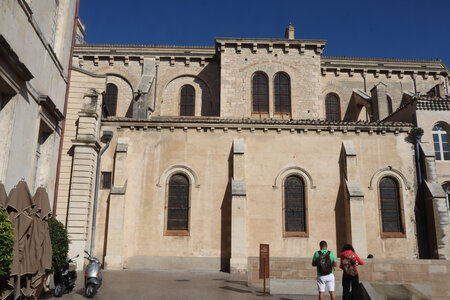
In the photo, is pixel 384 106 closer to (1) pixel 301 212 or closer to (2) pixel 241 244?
(1) pixel 301 212

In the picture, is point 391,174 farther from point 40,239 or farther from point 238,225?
point 40,239

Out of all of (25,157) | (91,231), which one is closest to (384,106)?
(91,231)

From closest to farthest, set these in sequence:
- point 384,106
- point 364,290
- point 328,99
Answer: point 364,290 → point 384,106 → point 328,99

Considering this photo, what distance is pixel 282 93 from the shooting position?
2373cm

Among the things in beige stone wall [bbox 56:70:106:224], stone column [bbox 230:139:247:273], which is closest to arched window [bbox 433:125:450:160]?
stone column [bbox 230:139:247:273]

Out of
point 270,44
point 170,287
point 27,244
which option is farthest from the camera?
point 270,44

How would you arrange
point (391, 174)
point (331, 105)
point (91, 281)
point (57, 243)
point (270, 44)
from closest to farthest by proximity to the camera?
point (57, 243)
point (91, 281)
point (391, 174)
point (270, 44)
point (331, 105)

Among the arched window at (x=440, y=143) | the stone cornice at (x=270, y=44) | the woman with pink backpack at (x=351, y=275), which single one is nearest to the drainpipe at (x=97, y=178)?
the stone cornice at (x=270, y=44)

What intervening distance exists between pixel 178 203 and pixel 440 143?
43.6 ft

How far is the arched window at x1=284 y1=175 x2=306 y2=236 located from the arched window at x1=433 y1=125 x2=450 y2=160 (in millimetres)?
7069

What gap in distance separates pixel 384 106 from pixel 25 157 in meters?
20.1

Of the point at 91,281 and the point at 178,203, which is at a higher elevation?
the point at 178,203

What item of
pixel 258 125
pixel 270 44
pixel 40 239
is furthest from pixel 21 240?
pixel 270 44

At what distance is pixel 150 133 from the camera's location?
60.2 feet
